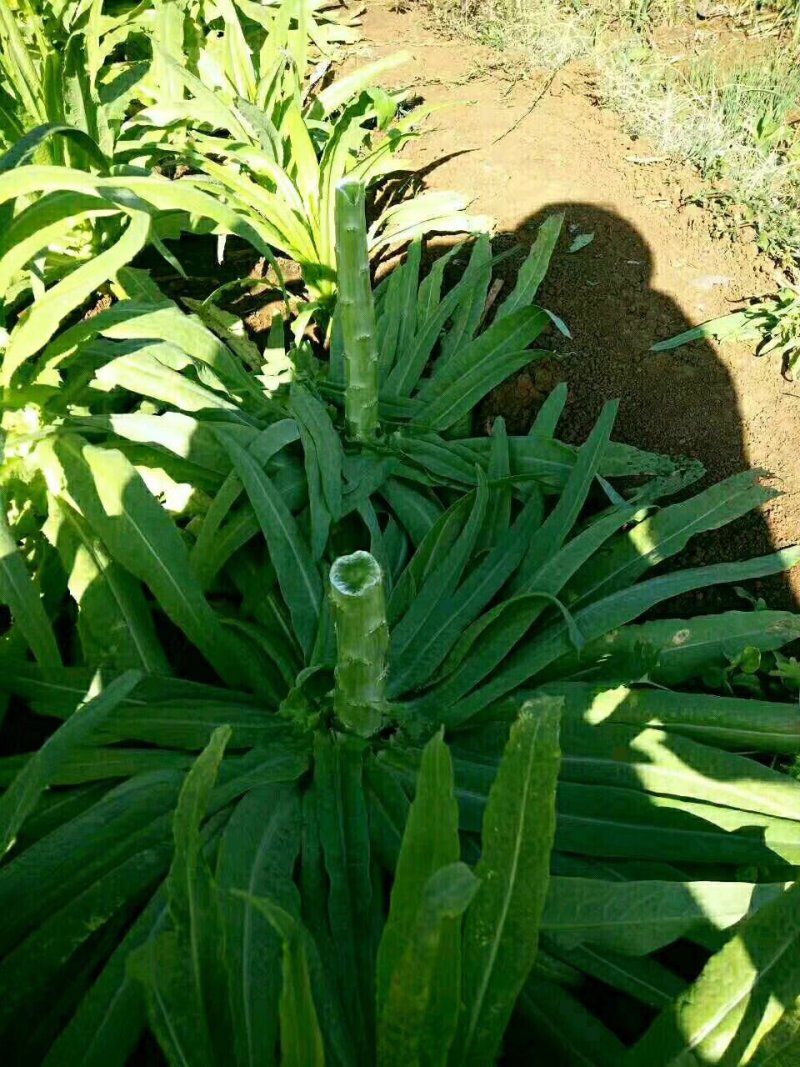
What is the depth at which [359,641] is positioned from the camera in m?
1.23

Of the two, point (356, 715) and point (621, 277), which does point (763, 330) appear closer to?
point (621, 277)

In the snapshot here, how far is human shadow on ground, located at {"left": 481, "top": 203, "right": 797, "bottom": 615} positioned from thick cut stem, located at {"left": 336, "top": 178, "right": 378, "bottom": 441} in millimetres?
413

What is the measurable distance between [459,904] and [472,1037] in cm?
31

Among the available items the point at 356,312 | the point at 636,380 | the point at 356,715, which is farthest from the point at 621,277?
the point at 356,715

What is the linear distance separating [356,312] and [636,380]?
87 cm

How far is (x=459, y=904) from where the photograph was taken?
0.70 metres

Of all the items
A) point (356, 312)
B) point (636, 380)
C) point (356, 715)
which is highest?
point (356, 312)

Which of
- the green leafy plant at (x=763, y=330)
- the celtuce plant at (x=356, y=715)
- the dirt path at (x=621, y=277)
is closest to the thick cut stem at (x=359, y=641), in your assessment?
the celtuce plant at (x=356, y=715)

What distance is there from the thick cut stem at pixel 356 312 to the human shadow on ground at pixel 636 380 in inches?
16.3

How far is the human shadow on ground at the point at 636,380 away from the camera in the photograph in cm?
194

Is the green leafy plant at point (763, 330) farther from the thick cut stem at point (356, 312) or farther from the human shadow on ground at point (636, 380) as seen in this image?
the thick cut stem at point (356, 312)

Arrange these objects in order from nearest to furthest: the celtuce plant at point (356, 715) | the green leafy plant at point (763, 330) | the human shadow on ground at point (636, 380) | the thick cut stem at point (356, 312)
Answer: the celtuce plant at point (356, 715) → the thick cut stem at point (356, 312) → the human shadow on ground at point (636, 380) → the green leafy plant at point (763, 330)

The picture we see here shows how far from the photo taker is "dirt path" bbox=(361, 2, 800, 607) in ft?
6.95

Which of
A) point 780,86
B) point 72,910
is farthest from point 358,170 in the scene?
point 72,910
